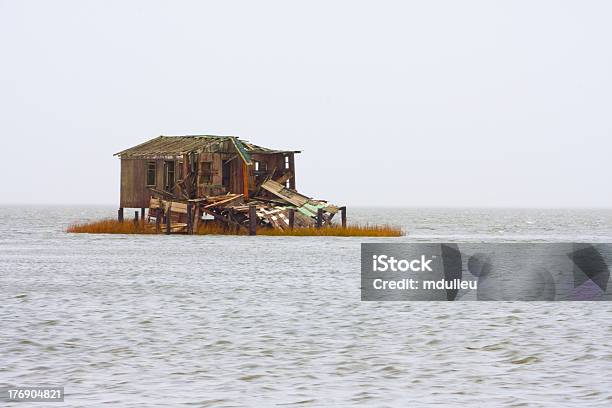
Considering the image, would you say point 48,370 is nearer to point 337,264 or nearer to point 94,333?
point 94,333

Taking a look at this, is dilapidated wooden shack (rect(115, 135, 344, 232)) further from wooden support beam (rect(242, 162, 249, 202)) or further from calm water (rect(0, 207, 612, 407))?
calm water (rect(0, 207, 612, 407))

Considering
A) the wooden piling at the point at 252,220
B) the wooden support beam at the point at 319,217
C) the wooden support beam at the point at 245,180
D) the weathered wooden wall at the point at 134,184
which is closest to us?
the wooden piling at the point at 252,220

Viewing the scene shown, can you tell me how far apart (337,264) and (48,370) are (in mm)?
23980

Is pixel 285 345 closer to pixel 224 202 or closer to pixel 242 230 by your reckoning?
pixel 224 202

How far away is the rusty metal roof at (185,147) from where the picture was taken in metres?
60.5

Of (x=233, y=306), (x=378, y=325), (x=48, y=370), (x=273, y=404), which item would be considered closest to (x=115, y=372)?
(x=48, y=370)

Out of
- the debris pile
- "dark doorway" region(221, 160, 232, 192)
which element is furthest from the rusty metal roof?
the debris pile

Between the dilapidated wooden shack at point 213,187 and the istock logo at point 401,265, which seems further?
→ the dilapidated wooden shack at point 213,187

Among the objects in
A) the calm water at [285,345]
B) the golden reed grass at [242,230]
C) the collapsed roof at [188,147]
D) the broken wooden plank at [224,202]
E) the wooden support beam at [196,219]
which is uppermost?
the collapsed roof at [188,147]

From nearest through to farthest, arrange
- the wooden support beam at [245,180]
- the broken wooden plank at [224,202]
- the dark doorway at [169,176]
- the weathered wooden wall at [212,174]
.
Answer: the broken wooden plank at [224,202] → the weathered wooden wall at [212,174] → the wooden support beam at [245,180] → the dark doorway at [169,176]

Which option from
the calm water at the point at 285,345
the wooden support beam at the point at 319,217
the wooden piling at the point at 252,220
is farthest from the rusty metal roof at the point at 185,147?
the calm water at the point at 285,345

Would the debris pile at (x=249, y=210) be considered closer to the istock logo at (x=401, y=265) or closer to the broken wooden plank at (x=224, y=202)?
the broken wooden plank at (x=224, y=202)

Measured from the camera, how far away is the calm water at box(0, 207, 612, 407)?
13.2 meters
